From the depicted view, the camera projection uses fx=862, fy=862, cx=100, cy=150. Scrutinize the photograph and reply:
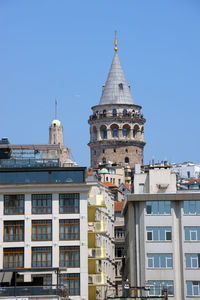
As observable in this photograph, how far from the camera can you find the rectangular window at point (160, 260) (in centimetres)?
7500

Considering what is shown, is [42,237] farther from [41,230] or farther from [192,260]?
[192,260]

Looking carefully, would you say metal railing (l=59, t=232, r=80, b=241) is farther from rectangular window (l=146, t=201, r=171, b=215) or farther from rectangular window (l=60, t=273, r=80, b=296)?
rectangular window (l=146, t=201, r=171, b=215)

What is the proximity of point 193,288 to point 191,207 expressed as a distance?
7251 millimetres

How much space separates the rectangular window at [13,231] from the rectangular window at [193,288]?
49.7ft

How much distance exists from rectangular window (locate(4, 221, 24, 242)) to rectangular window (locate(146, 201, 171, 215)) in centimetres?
1235

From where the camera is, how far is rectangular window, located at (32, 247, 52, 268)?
2736 inches

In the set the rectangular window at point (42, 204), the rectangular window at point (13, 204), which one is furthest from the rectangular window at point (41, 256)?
the rectangular window at point (13, 204)

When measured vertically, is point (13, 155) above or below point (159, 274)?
above

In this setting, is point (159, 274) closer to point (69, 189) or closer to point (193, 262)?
point (193, 262)

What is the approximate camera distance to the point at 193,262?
7481 cm

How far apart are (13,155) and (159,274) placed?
1865 centimetres

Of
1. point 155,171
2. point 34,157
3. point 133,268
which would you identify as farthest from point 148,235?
point 34,157

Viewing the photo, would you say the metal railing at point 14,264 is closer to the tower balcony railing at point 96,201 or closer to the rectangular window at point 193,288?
the tower balcony railing at point 96,201

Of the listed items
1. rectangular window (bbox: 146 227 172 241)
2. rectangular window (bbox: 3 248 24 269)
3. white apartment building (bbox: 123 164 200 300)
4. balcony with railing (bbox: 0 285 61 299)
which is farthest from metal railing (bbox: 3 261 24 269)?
balcony with railing (bbox: 0 285 61 299)
